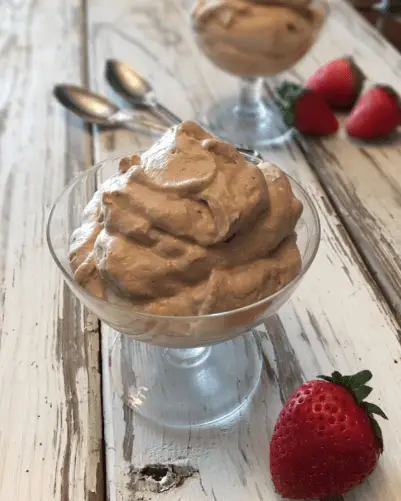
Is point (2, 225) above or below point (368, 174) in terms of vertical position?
below

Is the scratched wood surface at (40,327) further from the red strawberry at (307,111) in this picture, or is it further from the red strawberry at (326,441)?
the red strawberry at (307,111)

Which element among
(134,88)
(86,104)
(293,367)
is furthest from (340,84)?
(293,367)

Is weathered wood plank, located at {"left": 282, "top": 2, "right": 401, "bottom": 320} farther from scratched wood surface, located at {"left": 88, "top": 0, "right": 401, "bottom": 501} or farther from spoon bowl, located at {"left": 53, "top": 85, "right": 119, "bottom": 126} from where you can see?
spoon bowl, located at {"left": 53, "top": 85, "right": 119, "bottom": 126}

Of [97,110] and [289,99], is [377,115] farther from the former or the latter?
[97,110]

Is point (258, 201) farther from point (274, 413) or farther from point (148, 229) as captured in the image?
point (274, 413)

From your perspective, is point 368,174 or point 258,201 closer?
point 258,201

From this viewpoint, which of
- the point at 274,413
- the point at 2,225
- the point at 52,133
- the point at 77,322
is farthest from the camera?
the point at 52,133

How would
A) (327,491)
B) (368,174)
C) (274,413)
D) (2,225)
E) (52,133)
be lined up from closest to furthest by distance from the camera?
(327,491) → (274,413) → (2,225) → (368,174) → (52,133)

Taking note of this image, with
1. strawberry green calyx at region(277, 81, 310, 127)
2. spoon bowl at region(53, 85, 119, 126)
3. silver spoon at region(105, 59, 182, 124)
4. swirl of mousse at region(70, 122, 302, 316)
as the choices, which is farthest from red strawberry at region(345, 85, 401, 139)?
swirl of mousse at region(70, 122, 302, 316)

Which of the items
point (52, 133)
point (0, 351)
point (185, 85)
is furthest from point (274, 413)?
point (185, 85)
